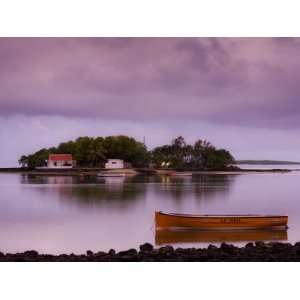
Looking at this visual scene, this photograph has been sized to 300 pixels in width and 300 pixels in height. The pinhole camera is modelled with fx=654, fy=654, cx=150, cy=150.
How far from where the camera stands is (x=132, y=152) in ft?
30.2

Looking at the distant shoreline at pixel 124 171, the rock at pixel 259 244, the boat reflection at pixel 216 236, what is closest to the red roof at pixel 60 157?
the distant shoreline at pixel 124 171

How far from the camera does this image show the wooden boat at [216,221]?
28.7 feet

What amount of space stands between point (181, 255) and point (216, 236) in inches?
54.0

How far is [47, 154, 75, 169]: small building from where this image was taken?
29.8ft

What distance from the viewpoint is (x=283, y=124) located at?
357 inches

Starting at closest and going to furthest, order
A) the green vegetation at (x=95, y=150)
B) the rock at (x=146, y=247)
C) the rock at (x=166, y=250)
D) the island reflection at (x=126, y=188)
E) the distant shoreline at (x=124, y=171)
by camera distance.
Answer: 1. the rock at (x=166, y=250)
2. the rock at (x=146, y=247)
3. the green vegetation at (x=95, y=150)
4. the distant shoreline at (x=124, y=171)
5. the island reflection at (x=126, y=188)

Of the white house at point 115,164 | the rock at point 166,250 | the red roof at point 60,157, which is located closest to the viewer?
the rock at point 166,250

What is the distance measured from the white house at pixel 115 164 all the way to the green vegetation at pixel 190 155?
502 millimetres

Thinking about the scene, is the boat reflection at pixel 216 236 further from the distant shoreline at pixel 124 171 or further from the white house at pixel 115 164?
the white house at pixel 115 164

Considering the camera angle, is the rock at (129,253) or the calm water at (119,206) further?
the calm water at (119,206)

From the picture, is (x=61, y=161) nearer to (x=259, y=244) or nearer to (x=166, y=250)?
(x=166, y=250)

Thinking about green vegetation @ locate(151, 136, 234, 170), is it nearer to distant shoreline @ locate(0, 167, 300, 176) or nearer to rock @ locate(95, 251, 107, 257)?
distant shoreline @ locate(0, 167, 300, 176)

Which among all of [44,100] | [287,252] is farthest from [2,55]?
[287,252]
